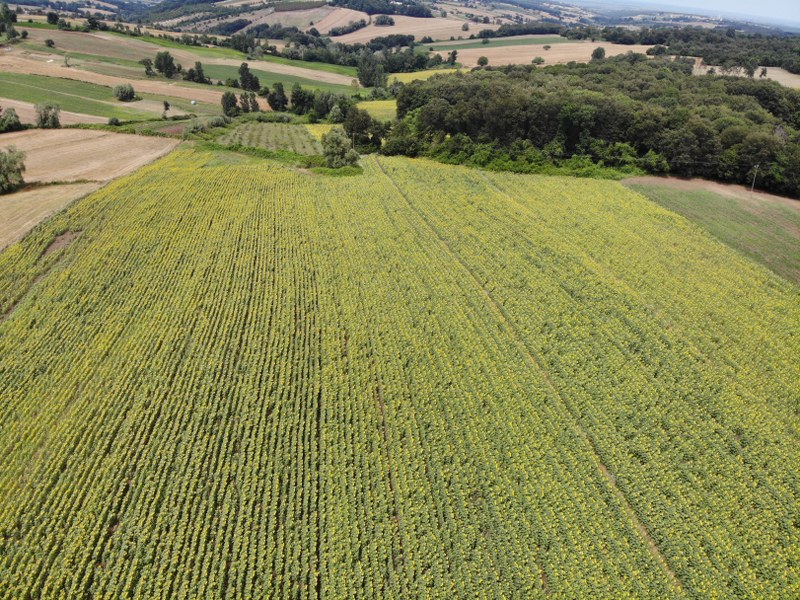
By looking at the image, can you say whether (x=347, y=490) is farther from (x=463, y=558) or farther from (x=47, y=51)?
(x=47, y=51)

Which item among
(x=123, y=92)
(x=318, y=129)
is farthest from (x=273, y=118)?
(x=123, y=92)

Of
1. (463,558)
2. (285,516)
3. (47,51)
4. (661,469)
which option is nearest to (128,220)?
(285,516)

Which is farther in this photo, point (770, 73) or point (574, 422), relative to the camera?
point (770, 73)

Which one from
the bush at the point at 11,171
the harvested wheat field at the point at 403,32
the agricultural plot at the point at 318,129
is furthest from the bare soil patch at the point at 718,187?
the harvested wheat field at the point at 403,32

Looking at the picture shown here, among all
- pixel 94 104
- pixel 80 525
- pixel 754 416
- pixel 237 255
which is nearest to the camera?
pixel 80 525

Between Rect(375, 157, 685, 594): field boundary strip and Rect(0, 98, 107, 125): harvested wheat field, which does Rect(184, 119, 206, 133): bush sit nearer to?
Rect(0, 98, 107, 125): harvested wheat field

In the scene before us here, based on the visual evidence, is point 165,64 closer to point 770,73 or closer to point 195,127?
point 195,127

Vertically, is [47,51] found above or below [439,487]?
above
